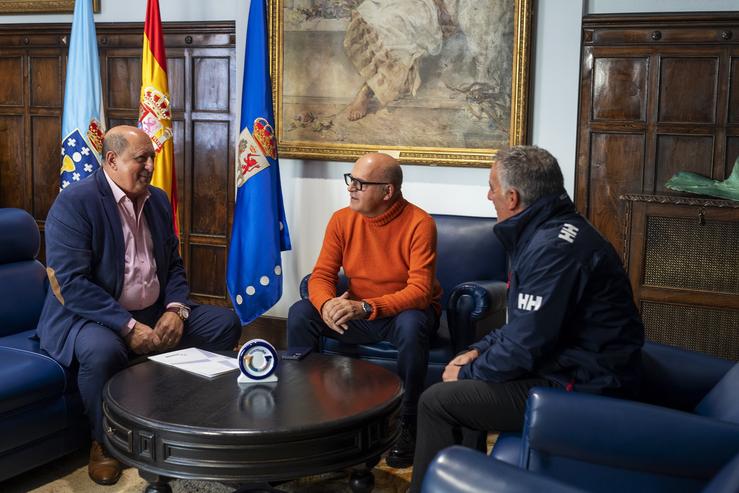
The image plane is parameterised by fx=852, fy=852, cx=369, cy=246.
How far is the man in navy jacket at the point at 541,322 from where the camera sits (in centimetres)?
228

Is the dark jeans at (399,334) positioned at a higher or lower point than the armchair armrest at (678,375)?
lower

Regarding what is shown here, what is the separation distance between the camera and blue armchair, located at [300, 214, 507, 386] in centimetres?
339

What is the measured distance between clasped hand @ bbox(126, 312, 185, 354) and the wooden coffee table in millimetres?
434

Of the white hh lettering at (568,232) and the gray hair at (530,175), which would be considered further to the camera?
the gray hair at (530,175)

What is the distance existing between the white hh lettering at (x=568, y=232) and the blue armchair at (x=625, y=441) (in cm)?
48

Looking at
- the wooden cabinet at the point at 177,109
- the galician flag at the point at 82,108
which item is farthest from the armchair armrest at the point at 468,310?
the galician flag at the point at 82,108

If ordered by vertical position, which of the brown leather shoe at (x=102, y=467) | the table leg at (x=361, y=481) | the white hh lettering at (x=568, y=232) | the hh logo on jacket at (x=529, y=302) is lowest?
the brown leather shoe at (x=102, y=467)

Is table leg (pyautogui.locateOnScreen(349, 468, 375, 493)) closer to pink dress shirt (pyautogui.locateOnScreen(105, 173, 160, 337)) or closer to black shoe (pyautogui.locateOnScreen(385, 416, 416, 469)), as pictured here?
black shoe (pyautogui.locateOnScreen(385, 416, 416, 469))

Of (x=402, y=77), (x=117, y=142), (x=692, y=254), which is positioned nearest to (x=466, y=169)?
(x=402, y=77)

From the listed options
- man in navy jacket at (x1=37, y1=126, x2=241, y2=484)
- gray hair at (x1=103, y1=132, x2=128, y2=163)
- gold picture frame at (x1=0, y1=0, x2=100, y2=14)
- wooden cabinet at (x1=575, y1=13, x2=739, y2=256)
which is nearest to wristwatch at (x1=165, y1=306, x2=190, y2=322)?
man in navy jacket at (x1=37, y1=126, x2=241, y2=484)

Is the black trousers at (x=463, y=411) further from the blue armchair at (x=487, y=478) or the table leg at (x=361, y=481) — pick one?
the blue armchair at (x=487, y=478)

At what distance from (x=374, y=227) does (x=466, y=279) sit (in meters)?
0.57

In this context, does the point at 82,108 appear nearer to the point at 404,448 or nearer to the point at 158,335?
the point at 158,335

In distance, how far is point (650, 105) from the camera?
164 inches
